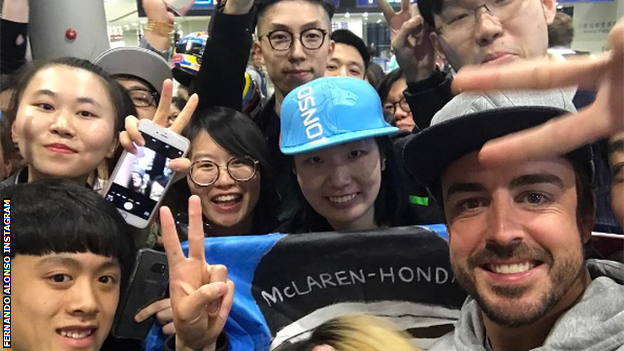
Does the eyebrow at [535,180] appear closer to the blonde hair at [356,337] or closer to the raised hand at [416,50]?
the blonde hair at [356,337]

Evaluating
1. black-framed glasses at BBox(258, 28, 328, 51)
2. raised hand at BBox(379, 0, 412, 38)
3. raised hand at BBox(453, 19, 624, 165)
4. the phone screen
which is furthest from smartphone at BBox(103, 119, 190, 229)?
raised hand at BBox(379, 0, 412, 38)

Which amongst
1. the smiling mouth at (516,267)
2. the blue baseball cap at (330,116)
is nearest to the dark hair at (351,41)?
the blue baseball cap at (330,116)

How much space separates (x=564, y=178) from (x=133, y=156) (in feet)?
3.07

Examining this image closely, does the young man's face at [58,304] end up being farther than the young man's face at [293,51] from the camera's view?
No

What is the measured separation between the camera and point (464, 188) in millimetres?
1037

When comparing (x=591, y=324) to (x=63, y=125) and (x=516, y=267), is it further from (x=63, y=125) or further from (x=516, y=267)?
(x=63, y=125)

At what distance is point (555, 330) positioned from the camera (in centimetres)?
95

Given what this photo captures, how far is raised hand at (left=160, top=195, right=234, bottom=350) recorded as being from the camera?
106 cm

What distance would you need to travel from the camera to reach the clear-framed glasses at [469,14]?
138 centimetres

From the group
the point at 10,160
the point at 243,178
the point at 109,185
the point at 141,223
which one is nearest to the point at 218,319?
the point at 141,223

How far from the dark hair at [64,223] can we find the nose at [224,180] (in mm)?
360

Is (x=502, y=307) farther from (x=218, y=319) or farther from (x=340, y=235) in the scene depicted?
(x=218, y=319)

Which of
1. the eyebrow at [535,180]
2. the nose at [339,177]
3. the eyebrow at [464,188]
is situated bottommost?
the nose at [339,177]

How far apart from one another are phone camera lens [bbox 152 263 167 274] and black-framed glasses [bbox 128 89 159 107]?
76 cm
